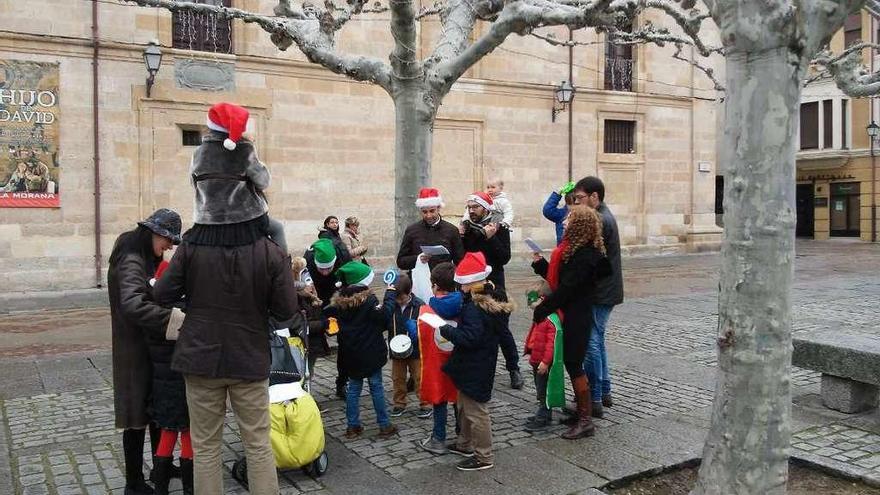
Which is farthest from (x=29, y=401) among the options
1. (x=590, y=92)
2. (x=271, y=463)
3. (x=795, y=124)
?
(x=590, y=92)

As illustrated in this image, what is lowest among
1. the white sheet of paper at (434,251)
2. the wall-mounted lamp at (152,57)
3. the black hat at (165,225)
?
the white sheet of paper at (434,251)

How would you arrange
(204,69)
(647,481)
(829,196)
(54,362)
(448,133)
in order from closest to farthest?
1. (647,481)
2. (54,362)
3. (204,69)
4. (448,133)
5. (829,196)

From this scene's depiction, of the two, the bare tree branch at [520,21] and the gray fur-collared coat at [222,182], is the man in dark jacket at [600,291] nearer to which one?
the bare tree branch at [520,21]

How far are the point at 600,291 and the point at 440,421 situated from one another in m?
1.69

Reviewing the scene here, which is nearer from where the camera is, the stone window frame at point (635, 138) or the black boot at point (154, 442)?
the black boot at point (154, 442)

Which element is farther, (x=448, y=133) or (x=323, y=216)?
(x=448, y=133)

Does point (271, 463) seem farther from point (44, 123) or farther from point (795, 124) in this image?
point (44, 123)

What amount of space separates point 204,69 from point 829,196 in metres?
28.9

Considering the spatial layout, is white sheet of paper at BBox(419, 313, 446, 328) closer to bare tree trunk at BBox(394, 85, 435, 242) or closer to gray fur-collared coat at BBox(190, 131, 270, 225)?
gray fur-collared coat at BBox(190, 131, 270, 225)

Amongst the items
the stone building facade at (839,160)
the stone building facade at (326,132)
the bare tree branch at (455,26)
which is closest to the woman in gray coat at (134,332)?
the bare tree branch at (455,26)

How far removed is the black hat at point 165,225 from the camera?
13.8 feet

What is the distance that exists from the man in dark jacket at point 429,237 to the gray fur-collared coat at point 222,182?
296cm

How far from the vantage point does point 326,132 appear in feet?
59.1

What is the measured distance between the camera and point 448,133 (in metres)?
19.8
